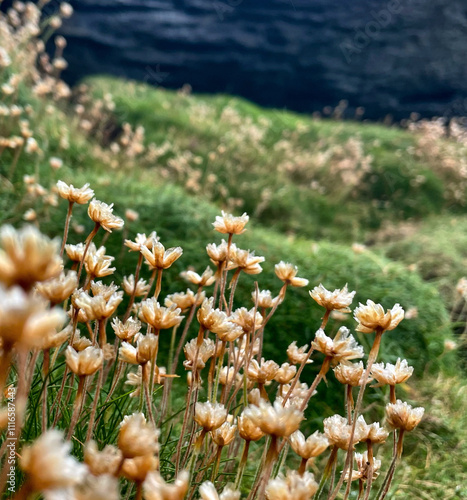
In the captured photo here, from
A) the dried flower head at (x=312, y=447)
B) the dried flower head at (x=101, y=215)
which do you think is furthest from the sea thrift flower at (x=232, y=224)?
the dried flower head at (x=312, y=447)

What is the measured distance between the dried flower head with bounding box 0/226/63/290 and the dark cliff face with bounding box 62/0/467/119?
893cm

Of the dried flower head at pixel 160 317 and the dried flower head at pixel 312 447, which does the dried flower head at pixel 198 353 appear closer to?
the dried flower head at pixel 160 317

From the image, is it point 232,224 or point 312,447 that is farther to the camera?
point 232,224

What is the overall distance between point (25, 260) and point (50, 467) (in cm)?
16

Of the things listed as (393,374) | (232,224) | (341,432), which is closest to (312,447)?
(341,432)

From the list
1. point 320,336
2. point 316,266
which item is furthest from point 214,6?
point 320,336

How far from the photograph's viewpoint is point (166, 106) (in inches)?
238

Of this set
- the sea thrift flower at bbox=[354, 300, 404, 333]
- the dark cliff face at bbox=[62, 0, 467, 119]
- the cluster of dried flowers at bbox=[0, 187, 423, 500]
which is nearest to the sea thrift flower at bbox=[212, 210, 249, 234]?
the cluster of dried flowers at bbox=[0, 187, 423, 500]

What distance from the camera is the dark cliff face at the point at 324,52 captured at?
8.86m

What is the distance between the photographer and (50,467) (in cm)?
33

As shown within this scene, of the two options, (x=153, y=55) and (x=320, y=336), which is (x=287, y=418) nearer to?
(x=320, y=336)

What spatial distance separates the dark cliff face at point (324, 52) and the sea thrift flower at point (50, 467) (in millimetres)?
9011

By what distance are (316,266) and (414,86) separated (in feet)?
27.8

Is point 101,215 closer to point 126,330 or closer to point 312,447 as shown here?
point 126,330
